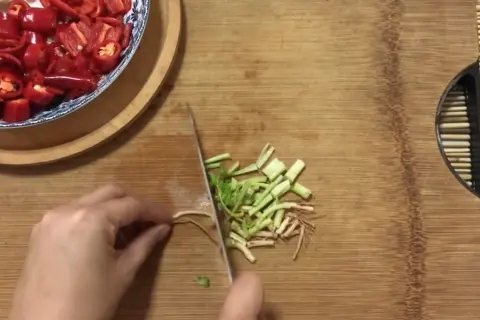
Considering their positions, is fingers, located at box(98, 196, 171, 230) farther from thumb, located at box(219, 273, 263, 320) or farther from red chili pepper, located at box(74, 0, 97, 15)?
red chili pepper, located at box(74, 0, 97, 15)

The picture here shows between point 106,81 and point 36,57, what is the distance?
0.13 meters

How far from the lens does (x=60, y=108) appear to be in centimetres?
116

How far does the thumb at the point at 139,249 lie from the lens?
3.55 feet

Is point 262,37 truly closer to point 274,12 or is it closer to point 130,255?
point 274,12

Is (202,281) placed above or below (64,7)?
below

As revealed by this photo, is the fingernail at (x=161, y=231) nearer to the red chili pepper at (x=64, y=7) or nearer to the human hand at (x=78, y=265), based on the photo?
the human hand at (x=78, y=265)

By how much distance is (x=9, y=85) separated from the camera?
1173 millimetres

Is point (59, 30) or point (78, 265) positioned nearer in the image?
point (78, 265)

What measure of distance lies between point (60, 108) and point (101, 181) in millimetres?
146

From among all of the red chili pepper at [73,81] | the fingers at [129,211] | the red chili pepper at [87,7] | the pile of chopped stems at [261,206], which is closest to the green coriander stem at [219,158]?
the pile of chopped stems at [261,206]

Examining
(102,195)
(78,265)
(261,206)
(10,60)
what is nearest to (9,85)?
(10,60)

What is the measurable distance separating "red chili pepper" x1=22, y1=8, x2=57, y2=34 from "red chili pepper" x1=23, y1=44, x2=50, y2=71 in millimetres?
39

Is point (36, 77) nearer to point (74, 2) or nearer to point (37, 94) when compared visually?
point (37, 94)

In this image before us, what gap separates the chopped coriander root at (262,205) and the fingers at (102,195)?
0.16m
